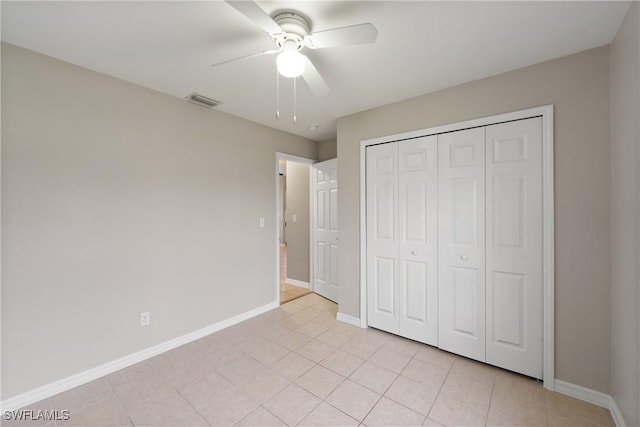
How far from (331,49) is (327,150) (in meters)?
2.31

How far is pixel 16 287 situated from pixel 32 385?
699 mm

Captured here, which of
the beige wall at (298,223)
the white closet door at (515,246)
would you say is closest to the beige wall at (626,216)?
the white closet door at (515,246)

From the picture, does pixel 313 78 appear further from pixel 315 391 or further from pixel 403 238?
pixel 315 391

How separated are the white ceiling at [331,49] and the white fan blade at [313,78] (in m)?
0.23

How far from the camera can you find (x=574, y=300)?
6.20ft

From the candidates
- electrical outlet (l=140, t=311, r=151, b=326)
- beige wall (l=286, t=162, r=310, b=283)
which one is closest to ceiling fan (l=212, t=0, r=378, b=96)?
electrical outlet (l=140, t=311, r=151, b=326)

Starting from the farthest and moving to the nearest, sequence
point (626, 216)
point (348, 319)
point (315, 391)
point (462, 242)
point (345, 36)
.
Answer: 1. point (348, 319)
2. point (462, 242)
3. point (315, 391)
4. point (626, 216)
5. point (345, 36)

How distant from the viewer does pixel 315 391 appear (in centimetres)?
195

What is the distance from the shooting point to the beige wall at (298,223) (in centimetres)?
447

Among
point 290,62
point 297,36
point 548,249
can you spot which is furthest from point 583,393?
point 297,36

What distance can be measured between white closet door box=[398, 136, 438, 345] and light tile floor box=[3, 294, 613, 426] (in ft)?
0.83

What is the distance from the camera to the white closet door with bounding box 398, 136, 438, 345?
2531 mm

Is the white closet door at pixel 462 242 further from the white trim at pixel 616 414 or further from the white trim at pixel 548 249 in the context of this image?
the white trim at pixel 616 414

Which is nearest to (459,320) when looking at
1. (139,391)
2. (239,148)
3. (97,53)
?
(139,391)
